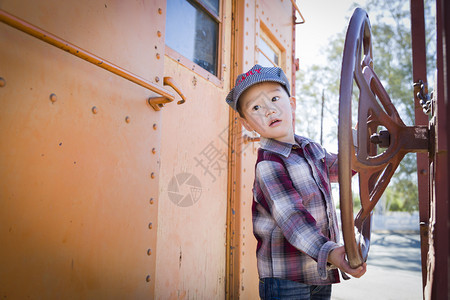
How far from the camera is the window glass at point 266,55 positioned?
3037mm

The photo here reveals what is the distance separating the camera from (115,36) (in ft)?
3.87

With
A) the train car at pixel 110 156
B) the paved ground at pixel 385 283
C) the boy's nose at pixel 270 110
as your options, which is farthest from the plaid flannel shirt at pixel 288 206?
the paved ground at pixel 385 283

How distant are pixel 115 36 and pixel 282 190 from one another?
0.79 meters

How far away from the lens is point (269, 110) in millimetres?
1492

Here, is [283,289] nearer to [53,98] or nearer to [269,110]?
[269,110]

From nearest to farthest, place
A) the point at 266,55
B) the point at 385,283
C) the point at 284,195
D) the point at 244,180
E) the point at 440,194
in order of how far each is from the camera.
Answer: the point at 440,194 → the point at 284,195 → the point at 244,180 → the point at 266,55 → the point at 385,283

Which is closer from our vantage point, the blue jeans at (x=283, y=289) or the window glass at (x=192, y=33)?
the blue jeans at (x=283, y=289)

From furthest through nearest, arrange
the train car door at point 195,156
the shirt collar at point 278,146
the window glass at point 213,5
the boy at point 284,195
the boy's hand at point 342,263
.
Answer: the window glass at point 213,5 < the train car door at point 195,156 < the shirt collar at point 278,146 < the boy at point 284,195 < the boy's hand at point 342,263

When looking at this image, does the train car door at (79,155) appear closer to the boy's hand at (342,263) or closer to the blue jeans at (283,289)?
the blue jeans at (283,289)

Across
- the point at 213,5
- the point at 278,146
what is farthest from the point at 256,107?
the point at 213,5

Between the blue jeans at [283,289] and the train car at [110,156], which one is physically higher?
the train car at [110,156]

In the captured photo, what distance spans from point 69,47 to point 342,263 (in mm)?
951

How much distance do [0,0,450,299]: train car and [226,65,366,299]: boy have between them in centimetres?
33

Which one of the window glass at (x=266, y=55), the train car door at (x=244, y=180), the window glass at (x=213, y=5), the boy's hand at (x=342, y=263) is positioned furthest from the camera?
the window glass at (x=266, y=55)
